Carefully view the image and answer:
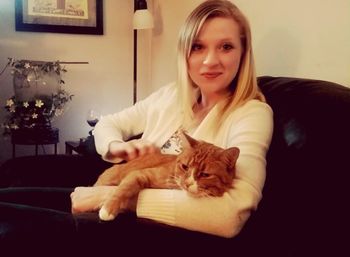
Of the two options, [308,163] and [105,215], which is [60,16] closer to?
[105,215]

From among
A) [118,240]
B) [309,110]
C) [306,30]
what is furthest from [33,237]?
[306,30]

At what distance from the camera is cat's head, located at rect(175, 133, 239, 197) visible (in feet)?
3.13

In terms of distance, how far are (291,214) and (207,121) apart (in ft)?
1.38

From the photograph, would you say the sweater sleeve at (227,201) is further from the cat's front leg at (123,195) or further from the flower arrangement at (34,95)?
the flower arrangement at (34,95)

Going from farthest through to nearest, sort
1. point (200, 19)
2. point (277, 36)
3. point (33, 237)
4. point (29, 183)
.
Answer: point (277, 36) → point (29, 183) → point (200, 19) → point (33, 237)

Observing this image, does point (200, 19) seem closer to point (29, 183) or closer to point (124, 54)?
point (29, 183)

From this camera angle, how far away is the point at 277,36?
1.62m

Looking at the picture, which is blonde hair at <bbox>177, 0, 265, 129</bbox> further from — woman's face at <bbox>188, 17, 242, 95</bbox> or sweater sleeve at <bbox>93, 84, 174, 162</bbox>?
sweater sleeve at <bbox>93, 84, 174, 162</bbox>

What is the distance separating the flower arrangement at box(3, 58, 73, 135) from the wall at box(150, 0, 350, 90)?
1.49 metres

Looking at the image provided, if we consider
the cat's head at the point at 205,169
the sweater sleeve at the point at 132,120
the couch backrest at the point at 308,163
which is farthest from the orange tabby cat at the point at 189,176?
the sweater sleeve at the point at 132,120

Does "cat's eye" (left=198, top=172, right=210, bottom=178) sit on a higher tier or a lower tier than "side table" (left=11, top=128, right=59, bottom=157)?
higher

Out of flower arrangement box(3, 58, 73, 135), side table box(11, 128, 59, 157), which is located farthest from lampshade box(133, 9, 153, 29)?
side table box(11, 128, 59, 157)

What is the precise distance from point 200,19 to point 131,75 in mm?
2205

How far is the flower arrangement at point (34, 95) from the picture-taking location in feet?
8.48
